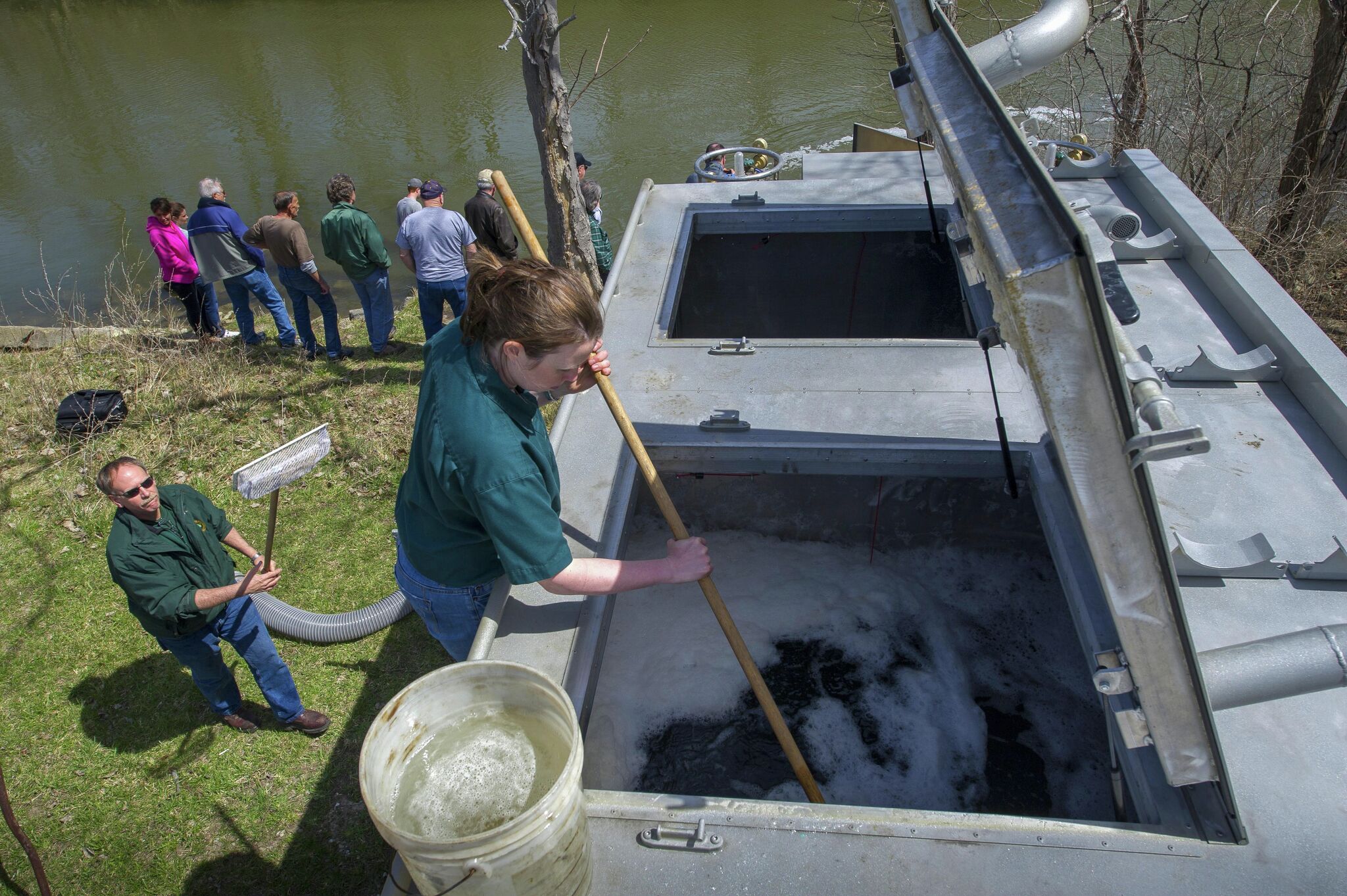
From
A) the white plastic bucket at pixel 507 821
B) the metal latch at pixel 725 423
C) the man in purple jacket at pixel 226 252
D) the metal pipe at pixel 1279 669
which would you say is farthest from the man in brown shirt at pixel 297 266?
the metal pipe at pixel 1279 669

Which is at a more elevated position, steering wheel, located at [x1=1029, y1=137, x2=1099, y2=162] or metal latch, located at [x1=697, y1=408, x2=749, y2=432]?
steering wheel, located at [x1=1029, y1=137, x2=1099, y2=162]

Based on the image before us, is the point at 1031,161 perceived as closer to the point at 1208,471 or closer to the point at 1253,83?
the point at 1208,471

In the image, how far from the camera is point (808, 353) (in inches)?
132

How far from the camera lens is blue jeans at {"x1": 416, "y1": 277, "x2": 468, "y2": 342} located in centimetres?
707

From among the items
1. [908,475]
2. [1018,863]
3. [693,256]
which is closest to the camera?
[1018,863]

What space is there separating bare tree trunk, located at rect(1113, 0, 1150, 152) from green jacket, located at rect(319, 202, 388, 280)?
23.9 ft

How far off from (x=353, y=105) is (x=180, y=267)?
11.9 meters

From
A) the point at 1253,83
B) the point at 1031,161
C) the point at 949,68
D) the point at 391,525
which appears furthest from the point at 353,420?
the point at 1253,83

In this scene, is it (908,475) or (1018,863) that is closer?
(1018,863)

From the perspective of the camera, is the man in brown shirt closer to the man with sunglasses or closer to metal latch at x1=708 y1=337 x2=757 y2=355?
the man with sunglasses

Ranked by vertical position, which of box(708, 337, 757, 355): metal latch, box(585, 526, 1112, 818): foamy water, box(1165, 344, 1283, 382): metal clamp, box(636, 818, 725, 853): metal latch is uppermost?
box(1165, 344, 1283, 382): metal clamp

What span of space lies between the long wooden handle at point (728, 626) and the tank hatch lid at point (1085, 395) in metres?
1.01

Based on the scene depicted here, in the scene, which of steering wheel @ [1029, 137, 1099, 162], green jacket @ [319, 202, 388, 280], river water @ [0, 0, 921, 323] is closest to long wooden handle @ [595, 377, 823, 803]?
steering wheel @ [1029, 137, 1099, 162]

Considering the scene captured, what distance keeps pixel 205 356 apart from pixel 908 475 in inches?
242
